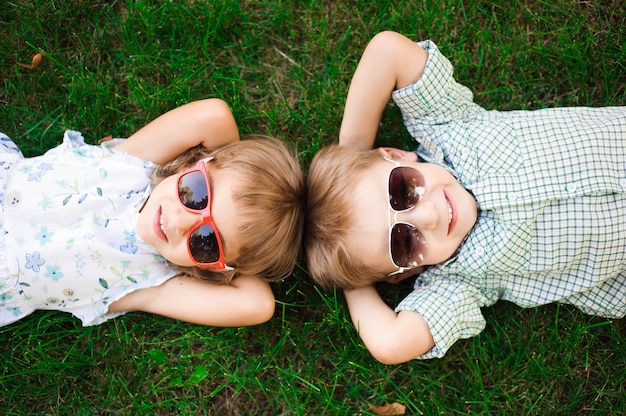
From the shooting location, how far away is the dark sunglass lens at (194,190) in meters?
2.65

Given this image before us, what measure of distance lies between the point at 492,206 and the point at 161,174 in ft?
5.86

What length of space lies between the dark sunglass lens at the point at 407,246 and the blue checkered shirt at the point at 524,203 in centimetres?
29

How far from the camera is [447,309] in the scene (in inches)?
113

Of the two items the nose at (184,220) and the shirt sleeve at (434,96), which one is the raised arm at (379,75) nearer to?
the shirt sleeve at (434,96)

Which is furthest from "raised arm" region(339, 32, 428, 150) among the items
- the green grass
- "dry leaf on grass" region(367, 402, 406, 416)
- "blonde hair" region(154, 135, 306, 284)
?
"dry leaf on grass" region(367, 402, 406, 416)

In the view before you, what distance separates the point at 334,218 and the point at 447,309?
0.77m

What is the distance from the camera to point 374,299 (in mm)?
3035

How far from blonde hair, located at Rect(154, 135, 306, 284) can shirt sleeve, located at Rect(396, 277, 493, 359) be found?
0.71m

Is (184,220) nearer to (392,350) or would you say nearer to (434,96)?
(392,350)

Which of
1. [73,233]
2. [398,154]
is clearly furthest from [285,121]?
[73,233]

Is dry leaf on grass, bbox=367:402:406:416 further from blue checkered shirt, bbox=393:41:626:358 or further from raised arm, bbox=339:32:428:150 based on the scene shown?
raised arm, bbox=339:32:428:150

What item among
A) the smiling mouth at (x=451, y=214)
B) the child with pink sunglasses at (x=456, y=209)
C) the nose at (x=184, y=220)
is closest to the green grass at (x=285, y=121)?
the child with pink sunglasses at (x=456, y=209)

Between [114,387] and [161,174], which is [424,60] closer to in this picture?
[161,174]

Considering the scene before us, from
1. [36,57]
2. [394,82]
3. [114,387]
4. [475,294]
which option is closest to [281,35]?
[394,82]
